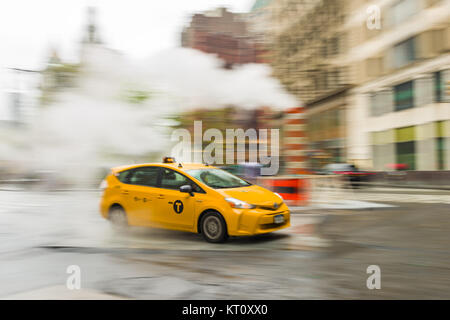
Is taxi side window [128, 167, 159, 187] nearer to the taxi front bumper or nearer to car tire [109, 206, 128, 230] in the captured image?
car tire [109, 206, 128, 230]

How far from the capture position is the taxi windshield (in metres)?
8.09

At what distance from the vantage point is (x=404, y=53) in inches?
1160

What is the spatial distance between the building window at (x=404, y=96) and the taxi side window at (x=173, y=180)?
24374 mm

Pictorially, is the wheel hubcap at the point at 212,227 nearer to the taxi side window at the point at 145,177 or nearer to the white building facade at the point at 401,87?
the taxi side window at the point at 145,177

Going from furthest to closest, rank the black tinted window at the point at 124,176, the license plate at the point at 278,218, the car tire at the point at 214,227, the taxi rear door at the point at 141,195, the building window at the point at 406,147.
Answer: the building window at the point at 406,147
the black tinted window at the point at 124,176
the taxi rear door at the point at 141,195
the license plate at the point at 278,218
the car tire at the point at 214,227

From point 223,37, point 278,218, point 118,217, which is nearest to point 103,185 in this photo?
point 118,217

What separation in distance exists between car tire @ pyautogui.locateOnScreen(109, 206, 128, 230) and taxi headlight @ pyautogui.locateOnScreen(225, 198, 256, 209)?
88.6 inches

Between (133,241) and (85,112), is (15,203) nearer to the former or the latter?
(85,112)

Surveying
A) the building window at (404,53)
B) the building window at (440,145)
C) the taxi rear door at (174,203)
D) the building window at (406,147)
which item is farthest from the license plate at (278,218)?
the building window at (404,53)

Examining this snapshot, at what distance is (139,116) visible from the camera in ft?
30.8

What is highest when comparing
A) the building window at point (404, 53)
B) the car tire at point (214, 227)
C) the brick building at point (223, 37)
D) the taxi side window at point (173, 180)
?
the building window at point (404, 53)

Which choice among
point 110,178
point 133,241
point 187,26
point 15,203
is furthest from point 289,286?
point 15,203

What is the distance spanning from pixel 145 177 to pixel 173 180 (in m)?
0.67

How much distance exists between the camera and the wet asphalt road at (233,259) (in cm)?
493
